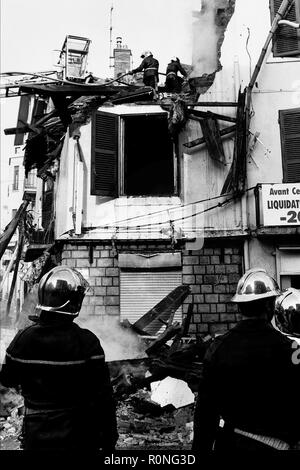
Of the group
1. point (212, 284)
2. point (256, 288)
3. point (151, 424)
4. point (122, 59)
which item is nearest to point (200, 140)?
point (212, 284)

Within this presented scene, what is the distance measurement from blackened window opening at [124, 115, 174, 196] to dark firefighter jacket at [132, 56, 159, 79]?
1.17 metres

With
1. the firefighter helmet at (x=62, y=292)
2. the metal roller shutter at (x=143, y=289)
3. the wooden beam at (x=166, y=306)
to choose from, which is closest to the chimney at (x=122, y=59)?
the metal roller shutter at (x=143, y=289)

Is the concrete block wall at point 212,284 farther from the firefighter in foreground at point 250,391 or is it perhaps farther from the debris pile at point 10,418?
the firefighter in foreground at point 250,391

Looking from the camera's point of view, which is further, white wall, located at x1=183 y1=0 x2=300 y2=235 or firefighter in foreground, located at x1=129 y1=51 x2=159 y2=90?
firefighter in foreground, located at x1=129 y1=51 x2=159 y2=90

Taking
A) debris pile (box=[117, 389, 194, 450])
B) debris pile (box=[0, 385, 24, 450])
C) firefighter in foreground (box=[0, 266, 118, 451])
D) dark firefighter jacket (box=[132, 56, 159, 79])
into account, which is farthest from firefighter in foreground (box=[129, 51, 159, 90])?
firefighter in foreground (box=[0, 266, 118, 451])

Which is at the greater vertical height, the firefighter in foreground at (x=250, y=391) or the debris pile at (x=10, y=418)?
the firefighter in foreground at (x=250, y=391)

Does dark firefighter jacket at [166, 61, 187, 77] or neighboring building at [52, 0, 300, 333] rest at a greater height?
dark firefighter jacket at [166, 61, 187, 77]

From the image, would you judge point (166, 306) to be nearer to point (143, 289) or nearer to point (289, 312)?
point (143, 289)

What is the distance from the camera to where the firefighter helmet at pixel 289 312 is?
2756 millimetres

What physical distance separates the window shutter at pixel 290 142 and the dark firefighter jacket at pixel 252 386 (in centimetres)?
864

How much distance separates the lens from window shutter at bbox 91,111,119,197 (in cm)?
1035

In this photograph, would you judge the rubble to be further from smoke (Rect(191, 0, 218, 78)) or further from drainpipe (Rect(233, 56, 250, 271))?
smoke (Rect(191, 0, 218, 78))

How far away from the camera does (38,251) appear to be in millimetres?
11602

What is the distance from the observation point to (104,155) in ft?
34.6
